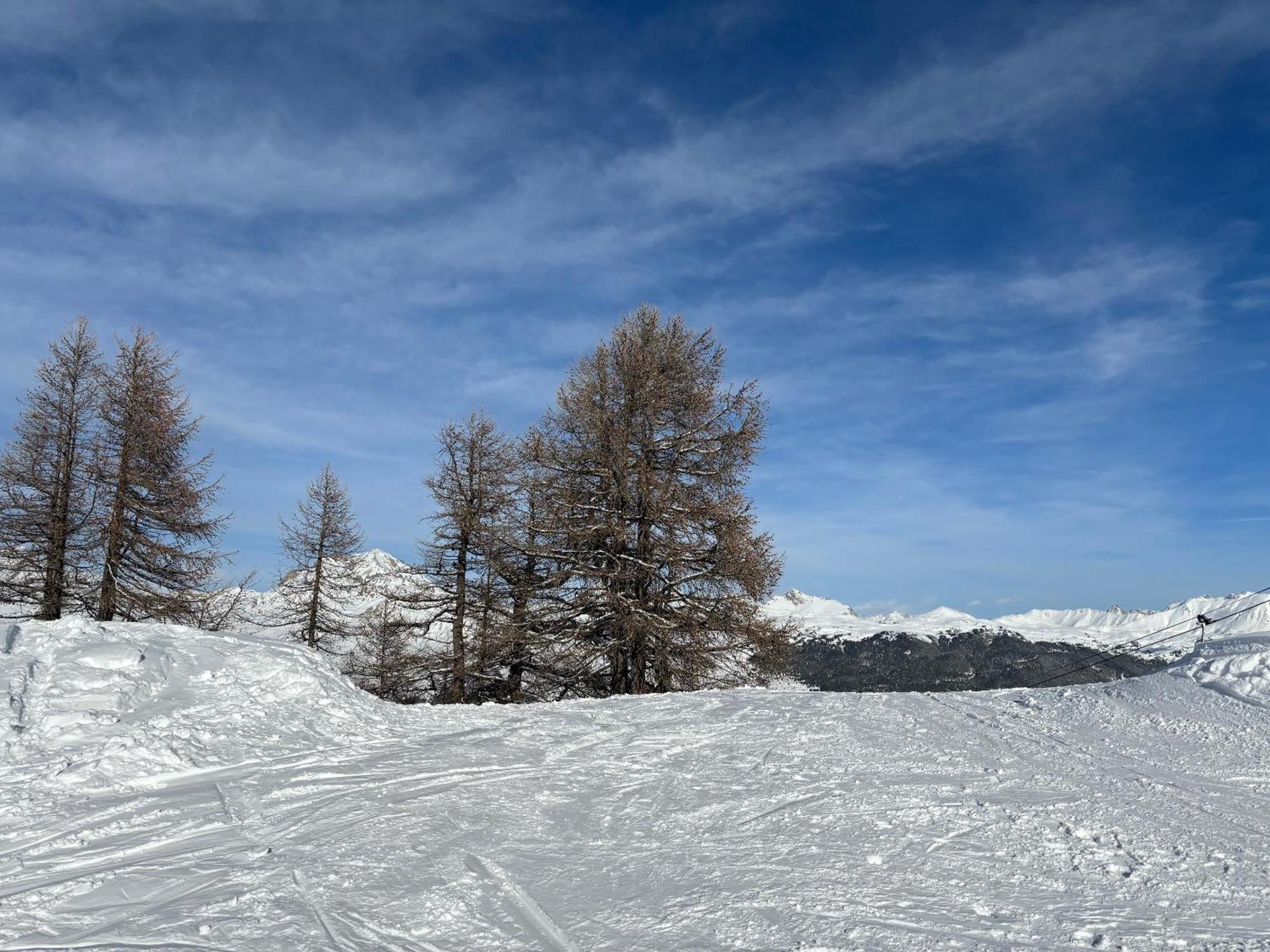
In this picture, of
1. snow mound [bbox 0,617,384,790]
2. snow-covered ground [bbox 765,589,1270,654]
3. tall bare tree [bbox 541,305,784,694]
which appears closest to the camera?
snow mound [bbox 0,617,384,790]

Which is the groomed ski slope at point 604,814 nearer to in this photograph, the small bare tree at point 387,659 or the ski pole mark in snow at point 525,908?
the ski pole mark in snow at point 525,908

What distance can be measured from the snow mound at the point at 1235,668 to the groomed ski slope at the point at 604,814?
60mm

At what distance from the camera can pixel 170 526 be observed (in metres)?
20.5

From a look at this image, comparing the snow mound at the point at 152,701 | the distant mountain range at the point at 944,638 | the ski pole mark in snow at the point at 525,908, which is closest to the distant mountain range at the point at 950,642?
the distant mountain range at the point at 944,638

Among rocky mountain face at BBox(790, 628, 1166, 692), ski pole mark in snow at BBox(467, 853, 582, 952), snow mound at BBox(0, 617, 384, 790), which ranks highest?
snow mound at BBox(0, 617, 384, 790)

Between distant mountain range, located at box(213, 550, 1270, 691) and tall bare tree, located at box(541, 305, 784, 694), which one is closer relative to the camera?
tall bare tree, located at box(541, 305, 784, 694)

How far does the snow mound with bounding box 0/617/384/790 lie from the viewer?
8633 millimetres

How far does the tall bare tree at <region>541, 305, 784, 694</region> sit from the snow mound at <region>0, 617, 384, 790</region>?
7.21 metres

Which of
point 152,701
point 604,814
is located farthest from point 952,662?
point 152,701

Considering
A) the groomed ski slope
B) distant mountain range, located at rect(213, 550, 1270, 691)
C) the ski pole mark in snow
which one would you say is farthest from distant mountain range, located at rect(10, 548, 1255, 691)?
the ski pole mark in snow

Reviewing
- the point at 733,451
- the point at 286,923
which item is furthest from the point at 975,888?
the point at 733,451

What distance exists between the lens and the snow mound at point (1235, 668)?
11688mm

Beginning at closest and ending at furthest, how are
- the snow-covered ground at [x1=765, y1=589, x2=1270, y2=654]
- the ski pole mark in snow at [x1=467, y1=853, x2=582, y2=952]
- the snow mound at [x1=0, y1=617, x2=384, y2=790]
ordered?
1. the ski pole mark in snow at [x1=467, y1=853, x2=582, y2=952]
2. the snow mound at [x1=0, y1=617, x2=384, y2=790]
3. the snow-covered ground at [x1=765, y1=589, x2=1270, y2=654]

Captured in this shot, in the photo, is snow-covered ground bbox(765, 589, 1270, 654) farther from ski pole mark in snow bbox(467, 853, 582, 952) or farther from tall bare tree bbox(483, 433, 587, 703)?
ski pole mark in snow bbox(467, 853, 582, 952)
